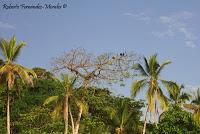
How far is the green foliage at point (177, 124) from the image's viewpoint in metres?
47.6

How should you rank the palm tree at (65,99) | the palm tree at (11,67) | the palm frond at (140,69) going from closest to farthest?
the palm tree at (11,67)
the palm tree at (65,99)
the palm frond at (140,69)

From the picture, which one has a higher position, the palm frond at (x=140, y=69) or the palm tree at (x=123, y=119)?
the palm frond at (x=140, y=69)

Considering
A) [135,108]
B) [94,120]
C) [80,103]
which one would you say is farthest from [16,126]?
[80,103]

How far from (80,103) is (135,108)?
20.0 m

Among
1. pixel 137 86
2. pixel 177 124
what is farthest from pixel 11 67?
pixel 177 124

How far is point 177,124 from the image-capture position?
48.5 meters

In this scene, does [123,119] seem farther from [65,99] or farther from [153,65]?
[65,99]

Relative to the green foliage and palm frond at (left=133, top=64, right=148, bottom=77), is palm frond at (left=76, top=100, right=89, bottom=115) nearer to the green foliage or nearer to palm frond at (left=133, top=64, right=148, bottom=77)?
palm frond at (left=133, top=64, right=148, bottom=77)

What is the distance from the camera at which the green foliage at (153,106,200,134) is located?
1873 inches

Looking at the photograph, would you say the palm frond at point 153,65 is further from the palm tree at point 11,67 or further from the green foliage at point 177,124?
the palm tree at point 11,67

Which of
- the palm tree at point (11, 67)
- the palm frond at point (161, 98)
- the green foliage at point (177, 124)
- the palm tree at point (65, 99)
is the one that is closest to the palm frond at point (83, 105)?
the palm tree at point (65, 99)

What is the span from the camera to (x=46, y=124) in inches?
1778

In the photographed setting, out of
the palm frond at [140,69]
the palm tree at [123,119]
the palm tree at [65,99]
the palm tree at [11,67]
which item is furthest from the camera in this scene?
the palm tree at [123,119]

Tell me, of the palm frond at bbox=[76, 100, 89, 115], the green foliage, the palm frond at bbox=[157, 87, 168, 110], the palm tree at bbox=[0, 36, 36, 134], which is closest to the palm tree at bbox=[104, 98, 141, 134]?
the green foliage
